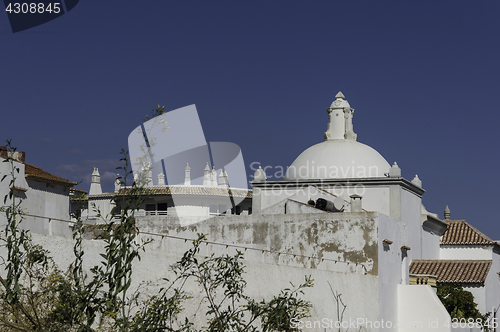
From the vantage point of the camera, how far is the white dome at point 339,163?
32.1m

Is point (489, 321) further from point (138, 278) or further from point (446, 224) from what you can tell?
point (138, 278)

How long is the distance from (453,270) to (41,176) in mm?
20081

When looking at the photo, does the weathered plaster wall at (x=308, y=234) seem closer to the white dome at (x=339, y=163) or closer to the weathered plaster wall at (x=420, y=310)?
the weathered plaster wall at (x=420, y=310)

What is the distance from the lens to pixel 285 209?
88.4ft

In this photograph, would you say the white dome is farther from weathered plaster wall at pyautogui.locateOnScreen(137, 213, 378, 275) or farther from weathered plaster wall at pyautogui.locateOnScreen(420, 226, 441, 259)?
weathered plaster wall at pyautogui.locateOnScreen(137, 213, 378, 275)

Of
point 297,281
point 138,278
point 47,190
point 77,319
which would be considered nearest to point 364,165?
point 297,281

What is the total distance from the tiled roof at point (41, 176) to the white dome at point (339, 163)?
11.0 meters

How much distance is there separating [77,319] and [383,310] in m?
18.3

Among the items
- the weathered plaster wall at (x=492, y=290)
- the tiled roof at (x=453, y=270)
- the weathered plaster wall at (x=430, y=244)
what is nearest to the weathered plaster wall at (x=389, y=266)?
the tiled roof at (x=453, y=270)

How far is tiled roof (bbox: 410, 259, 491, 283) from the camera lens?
30723mm

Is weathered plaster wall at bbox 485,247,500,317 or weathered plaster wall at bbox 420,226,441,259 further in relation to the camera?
weathered plaster wall at bbox 420,226,441,259

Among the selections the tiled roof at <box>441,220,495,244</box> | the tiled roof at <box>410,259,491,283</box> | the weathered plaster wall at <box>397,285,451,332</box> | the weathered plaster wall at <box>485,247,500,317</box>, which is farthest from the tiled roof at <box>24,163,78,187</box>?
the tiled roof at <box>441,220,495,244</box>

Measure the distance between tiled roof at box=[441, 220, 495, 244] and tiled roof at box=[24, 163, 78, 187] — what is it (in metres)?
21.6

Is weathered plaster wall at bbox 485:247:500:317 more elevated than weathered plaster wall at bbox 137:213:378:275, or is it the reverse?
weathered plaster wall at bbox 137:213:378:275
